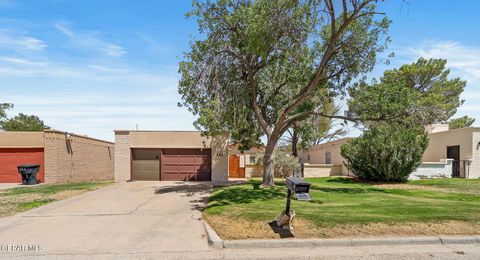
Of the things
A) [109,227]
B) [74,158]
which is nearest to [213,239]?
[109,227]

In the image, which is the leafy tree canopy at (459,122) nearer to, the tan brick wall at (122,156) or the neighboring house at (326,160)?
the neighboring house at (326,160)

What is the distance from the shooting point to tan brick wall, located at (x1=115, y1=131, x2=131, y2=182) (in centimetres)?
2345

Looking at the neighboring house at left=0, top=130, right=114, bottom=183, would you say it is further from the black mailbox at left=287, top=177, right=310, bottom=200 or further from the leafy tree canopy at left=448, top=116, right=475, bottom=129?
the leafy tree canopy at left=448, top=116, right=475, bottom=129

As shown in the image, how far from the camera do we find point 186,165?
24.1 meters

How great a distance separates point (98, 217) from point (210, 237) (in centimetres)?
439

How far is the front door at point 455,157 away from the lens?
23281 millimetres

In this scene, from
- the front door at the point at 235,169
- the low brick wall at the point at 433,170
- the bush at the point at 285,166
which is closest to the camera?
the low brick wall at the point at 433,170

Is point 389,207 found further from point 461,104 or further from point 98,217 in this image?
point 461,104

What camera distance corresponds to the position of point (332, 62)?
1641cm

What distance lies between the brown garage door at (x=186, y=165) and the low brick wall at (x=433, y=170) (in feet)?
39.6

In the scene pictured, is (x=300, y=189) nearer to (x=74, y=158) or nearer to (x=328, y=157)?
(x=74, y=158)

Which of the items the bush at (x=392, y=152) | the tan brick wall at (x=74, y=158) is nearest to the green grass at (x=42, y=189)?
the tan brick wall at (x=74, y=158)

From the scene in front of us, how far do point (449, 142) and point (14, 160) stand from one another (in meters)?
27.5

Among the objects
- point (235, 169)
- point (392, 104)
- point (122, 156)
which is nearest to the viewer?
point (392, 104)
